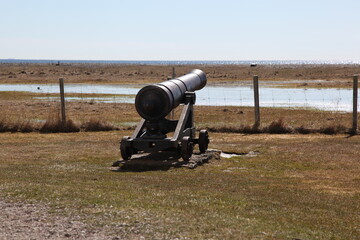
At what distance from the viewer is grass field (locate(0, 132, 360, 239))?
7629mm

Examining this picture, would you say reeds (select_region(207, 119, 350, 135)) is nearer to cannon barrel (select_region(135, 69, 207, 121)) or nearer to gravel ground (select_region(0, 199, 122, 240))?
cannon barrel (select_region(135, 69, 207, 121))

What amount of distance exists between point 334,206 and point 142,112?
6.63 metres

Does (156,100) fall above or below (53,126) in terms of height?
above

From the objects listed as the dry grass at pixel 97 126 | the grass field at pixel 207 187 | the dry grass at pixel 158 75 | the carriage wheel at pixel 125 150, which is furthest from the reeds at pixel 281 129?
the dry grass at pixel 158 75

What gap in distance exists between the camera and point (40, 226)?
24.7 feet

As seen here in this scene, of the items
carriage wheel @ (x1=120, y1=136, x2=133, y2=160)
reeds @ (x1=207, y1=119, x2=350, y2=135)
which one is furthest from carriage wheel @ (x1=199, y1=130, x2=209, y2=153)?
reeds @ (x1=207, y1=119, x2=350, y2=135)

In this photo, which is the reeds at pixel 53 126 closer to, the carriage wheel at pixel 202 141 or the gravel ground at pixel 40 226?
the carriage wheel at pixel 202 141

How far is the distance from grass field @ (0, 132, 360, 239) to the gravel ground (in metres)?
0.22

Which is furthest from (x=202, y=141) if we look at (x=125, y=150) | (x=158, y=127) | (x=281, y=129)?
(x=281, y=129)

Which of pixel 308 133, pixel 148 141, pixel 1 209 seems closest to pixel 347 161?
pixel 148 141

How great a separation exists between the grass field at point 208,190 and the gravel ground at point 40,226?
22 cm

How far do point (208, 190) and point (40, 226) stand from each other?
12.0 ft

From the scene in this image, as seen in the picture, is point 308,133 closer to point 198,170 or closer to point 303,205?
point 198,170

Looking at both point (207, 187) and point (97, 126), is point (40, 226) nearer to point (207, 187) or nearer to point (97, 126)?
point (207, 187)
